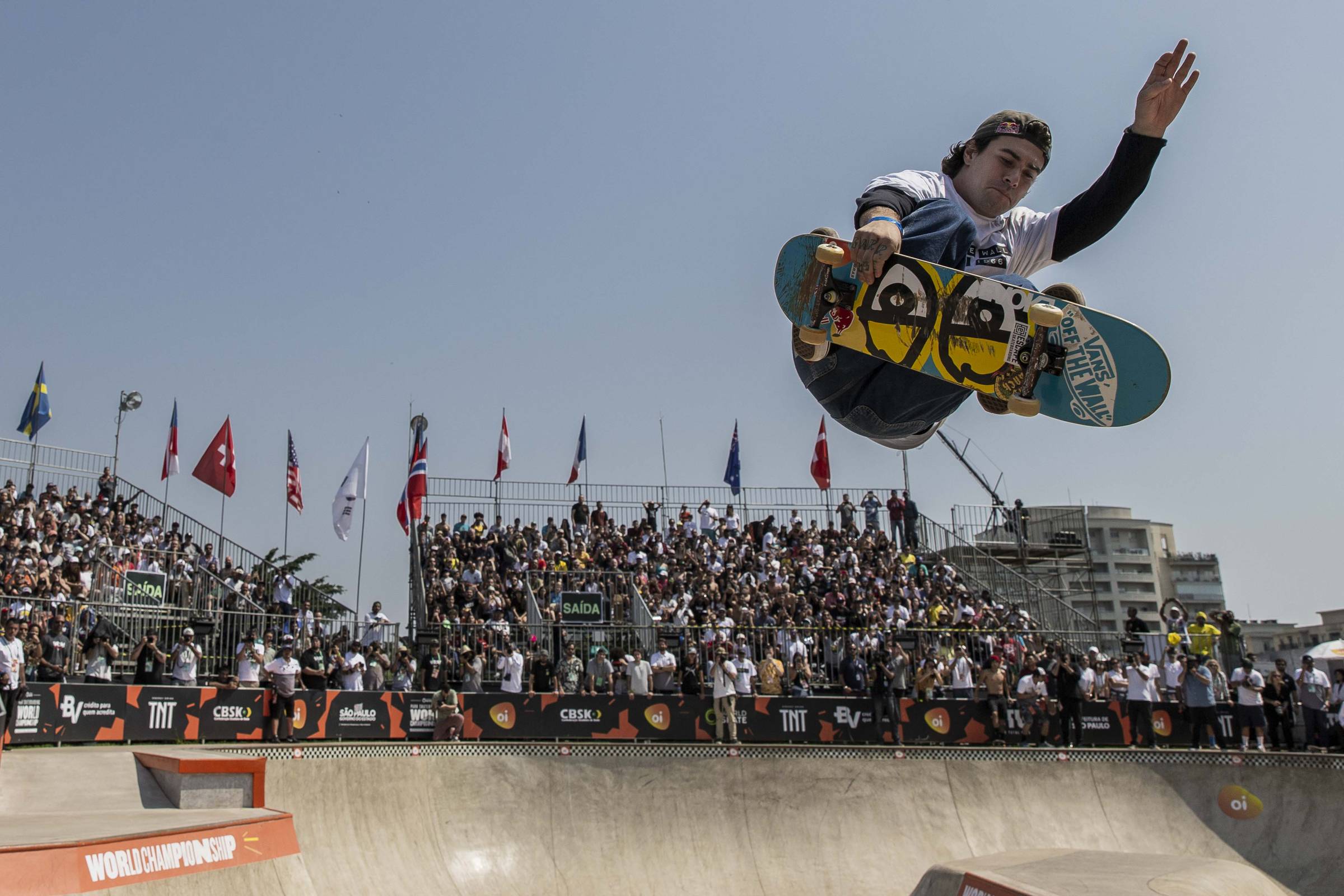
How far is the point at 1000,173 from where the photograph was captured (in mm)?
6051

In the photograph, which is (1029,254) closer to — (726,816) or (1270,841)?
(726,816)

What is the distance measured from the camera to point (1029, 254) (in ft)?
21.1

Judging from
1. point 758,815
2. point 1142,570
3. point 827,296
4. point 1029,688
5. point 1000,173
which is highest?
point 1142,570

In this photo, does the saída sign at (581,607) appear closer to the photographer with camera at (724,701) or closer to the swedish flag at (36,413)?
the photographer with camera at (724,701)

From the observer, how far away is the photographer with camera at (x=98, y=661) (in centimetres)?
1438

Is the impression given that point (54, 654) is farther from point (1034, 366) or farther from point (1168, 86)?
point (1168, 86)

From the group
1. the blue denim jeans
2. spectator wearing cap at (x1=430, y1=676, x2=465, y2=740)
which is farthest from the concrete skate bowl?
the blue denim jeans

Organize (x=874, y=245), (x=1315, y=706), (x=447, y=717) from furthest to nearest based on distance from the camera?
(x=1315, y=706) < (x=447, y=717) < (x=874, y=245)

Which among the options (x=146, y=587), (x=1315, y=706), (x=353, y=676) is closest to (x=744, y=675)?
(x=353, y=676)

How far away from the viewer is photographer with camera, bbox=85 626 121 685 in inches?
566

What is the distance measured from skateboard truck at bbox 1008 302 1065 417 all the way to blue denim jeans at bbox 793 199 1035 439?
0.95 ft

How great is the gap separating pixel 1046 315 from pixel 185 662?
520 inches

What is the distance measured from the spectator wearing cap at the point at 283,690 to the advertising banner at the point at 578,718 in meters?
0.14

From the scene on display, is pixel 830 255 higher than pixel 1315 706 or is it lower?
higher
